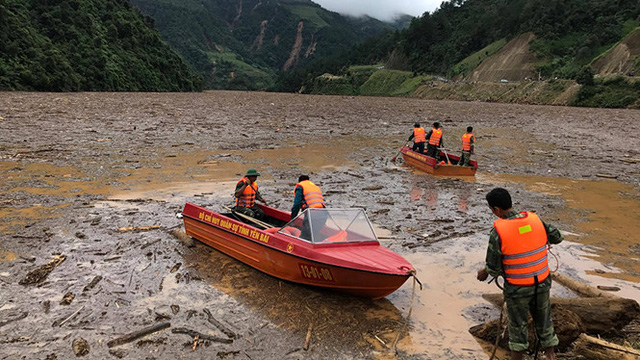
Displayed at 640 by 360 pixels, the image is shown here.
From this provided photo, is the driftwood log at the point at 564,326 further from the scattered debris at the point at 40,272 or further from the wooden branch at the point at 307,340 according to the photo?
the scattered debris at the point at 40,272

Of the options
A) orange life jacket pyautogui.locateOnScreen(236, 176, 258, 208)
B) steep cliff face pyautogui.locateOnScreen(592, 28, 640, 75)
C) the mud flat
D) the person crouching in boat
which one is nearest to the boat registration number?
the mud flat

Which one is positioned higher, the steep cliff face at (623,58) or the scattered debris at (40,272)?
the steep cliff face at (623,58)

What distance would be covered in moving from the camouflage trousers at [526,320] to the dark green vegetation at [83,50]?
7309 centimetres

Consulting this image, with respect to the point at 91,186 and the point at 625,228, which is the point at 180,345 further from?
the point at 625,228

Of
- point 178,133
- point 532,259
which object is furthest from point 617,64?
point 532,259

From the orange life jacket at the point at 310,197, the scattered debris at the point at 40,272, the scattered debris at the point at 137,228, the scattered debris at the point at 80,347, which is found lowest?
the scattered debris at the point at 40,272

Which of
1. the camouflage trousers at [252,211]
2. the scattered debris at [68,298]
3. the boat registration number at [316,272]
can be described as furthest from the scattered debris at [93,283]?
the boat registration number at [316,272]

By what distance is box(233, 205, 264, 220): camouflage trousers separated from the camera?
406 inches

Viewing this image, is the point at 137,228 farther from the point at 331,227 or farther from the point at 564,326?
the point at 564,326

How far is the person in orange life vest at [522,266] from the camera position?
500 centimetres

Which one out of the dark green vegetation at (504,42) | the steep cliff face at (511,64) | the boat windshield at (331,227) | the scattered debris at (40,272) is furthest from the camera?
the steep cliff face at (511,64)

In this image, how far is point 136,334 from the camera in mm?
6281

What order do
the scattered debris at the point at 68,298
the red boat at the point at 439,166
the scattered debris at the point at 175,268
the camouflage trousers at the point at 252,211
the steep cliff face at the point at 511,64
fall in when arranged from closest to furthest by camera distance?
1. the scattered debris at the point at 68,298
2. the scattered debris at the point at 175,268
3. the camouflage trousers at the point at 252,211
4. the red boat at the point at 439,166
5. the steep cliff face at the point at 511,64

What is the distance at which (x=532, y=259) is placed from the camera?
16.4 feet
